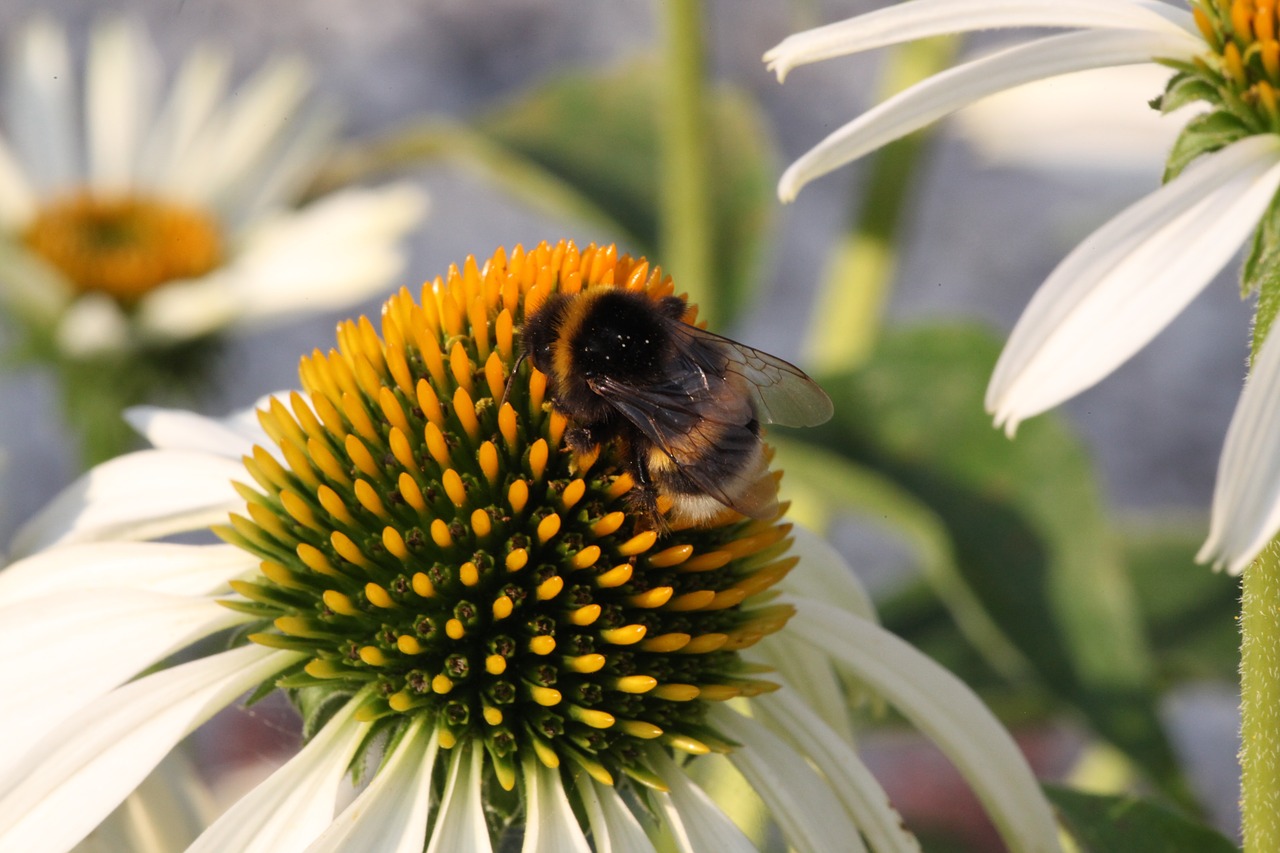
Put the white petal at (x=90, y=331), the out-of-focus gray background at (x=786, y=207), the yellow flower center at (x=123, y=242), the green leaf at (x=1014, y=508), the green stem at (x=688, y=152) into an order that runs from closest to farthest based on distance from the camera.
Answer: the green leaf at (x=1014, y=508)
the green stem at (x=688, y=152)
the white petal at (x=90, y=331)
the yellow flower center at (x=123, y=242)
the out-of-focus gray background at (x=786, y=207)

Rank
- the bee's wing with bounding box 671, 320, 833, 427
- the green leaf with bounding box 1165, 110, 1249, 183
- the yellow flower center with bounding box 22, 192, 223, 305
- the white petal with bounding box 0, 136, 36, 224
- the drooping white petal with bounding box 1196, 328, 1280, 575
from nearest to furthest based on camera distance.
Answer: the drooping white petal with bounding box 1196, 328, 1280, 575 → the green leaf with bounding box 1165, 110, 1249, 183 → the bee's wing with bounding box 671, 320, 833, 427 → the yellow flower center with bounding box 22, 192, 223, 305 → the white petal with bounding box 0, 136, 36, 224

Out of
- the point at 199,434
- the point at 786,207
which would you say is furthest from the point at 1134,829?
the point at 786,207

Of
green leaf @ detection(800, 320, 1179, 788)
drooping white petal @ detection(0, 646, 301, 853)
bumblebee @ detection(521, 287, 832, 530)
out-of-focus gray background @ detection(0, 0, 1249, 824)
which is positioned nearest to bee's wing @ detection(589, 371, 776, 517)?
bumblebee @ detection(521, 287, 832, 530)

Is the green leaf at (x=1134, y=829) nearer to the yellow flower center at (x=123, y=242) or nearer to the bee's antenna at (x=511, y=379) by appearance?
the bee's antenna at (x=511, y=379)

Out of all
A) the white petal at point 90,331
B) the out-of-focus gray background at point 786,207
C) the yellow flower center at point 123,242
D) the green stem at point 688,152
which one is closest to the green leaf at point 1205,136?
the green stem at point 688,152

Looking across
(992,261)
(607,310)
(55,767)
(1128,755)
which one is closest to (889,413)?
(1128,755)

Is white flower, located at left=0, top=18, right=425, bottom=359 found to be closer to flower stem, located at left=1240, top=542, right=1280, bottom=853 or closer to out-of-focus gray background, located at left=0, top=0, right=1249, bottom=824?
out-of-focus gray background, located at left=0, top=0, right=1249, bottom=824

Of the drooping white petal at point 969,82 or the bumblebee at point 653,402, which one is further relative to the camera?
the bumblebee at point 653,402

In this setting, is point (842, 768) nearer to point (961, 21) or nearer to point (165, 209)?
point (961, 21)
